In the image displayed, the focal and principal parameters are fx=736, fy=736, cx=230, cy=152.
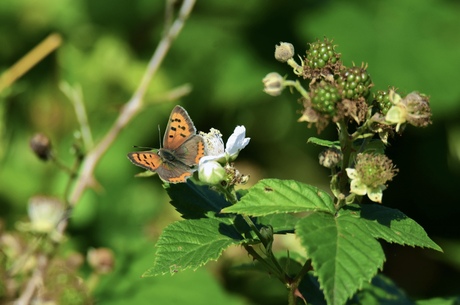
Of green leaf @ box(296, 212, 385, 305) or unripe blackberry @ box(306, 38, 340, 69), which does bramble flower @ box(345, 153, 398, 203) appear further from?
unripe blackberry @ box(306, 38, 340, 69)

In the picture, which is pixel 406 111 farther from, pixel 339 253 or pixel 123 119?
pixel 123 119

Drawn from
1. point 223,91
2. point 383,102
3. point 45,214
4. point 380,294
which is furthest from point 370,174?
point 223,91

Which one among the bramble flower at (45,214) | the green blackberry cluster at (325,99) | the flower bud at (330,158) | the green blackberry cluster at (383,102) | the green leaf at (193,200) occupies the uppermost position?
the green blackberry cluster at (325,99)

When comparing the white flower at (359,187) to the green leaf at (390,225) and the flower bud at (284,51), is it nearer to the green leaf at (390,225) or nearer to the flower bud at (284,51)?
the green leaf at (390,225)

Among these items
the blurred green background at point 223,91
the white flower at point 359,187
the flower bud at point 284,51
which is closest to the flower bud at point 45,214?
the blurred green background at point 223,91

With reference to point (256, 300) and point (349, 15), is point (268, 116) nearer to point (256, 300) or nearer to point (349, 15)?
point (349, 15)
